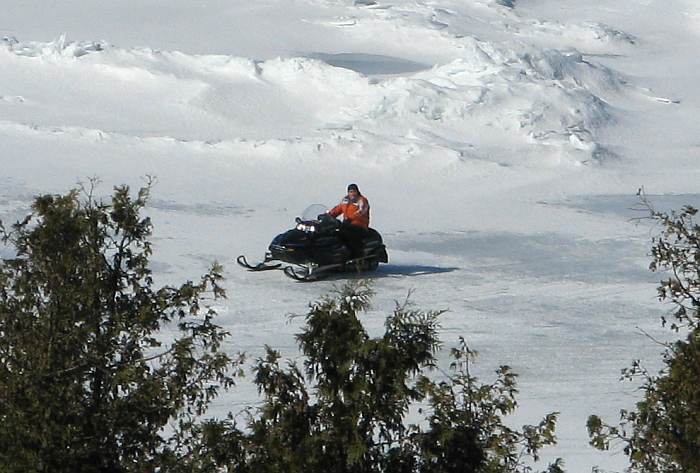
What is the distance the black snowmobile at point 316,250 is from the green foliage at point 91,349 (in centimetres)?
921

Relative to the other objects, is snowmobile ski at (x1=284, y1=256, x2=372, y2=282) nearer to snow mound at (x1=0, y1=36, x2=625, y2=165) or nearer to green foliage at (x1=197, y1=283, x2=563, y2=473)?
snow mound at (x1=0, y1=36, x2=625, y2=165)

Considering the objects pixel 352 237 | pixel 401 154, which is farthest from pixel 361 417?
pixel 401 154

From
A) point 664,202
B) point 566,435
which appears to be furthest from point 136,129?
point 566,435

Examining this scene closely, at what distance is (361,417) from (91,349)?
1654mm

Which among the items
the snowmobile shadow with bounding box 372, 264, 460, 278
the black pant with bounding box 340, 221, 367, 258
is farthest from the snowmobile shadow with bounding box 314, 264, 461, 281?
the black pant with bounding box 340, 221, 367, 258

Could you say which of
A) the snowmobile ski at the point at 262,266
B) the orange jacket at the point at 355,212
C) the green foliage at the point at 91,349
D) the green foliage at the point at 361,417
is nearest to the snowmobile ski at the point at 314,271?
the snowmobile ski at the point at 262,266

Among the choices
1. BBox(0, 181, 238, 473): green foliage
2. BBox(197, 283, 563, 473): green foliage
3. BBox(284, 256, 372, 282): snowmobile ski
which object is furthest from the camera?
BBox(284, 256, 372, 282): snowmobile ski

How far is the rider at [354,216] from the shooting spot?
17.3 meters

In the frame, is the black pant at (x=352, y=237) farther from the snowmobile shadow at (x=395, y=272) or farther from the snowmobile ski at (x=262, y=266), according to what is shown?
the snowmobile ski at (x=262, y=266)

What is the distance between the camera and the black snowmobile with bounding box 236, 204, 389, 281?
54.9ft

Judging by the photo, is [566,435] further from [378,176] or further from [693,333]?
[378,176]

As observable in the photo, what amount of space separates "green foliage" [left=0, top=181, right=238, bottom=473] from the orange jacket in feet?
33.2

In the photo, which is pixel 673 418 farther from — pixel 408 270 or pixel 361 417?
pixel 408 270

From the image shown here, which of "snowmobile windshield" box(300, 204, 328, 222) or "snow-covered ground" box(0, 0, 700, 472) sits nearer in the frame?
"snow-covered ground" box(0, 0, 700, 472)
